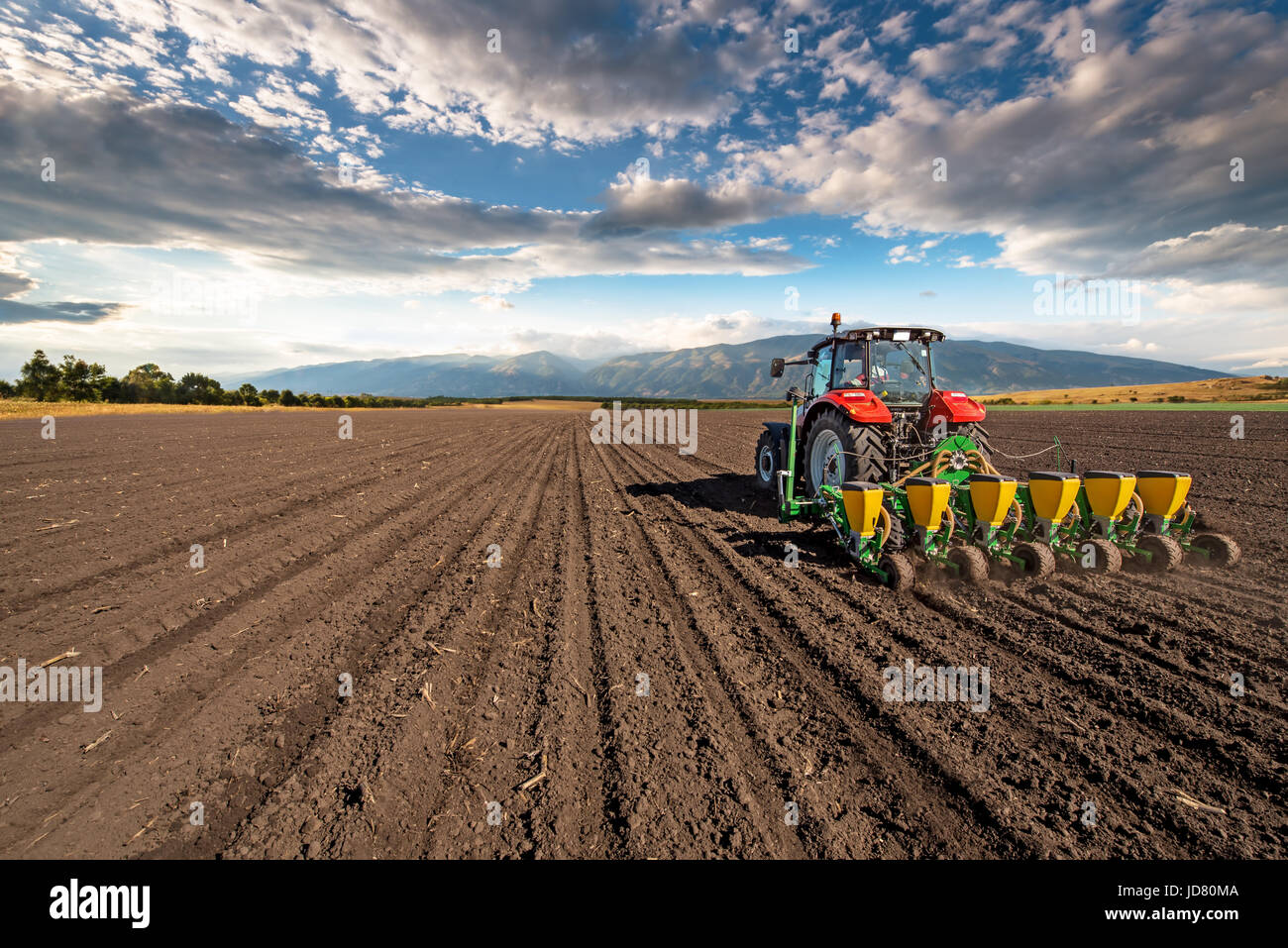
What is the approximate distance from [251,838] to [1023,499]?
25.3 feet

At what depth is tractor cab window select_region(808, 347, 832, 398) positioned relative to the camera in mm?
9112

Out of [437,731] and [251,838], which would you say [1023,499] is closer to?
[437,731]

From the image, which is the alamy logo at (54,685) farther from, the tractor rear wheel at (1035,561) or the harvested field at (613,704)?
the tractor rear wheel at (1035,561)

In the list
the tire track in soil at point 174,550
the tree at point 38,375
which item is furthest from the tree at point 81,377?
the tire track in soil at point 174,550

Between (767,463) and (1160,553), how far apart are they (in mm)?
6403

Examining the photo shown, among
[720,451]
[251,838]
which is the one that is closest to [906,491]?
[251,838]

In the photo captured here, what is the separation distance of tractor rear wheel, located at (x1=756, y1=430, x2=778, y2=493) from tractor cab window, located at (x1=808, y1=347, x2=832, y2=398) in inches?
51.4

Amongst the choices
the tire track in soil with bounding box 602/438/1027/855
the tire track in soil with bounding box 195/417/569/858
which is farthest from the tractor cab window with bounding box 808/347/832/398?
the tire track in soil with bounding box 195/417/569/858

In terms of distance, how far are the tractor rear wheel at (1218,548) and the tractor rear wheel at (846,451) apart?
3360 mm

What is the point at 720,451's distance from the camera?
62.4ft

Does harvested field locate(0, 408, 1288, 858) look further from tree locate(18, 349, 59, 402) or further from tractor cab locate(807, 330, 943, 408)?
tree locate(18, 349, 59, 402)

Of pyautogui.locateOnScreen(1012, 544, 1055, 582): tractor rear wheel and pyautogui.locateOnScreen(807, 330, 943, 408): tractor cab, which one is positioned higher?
pyautogui.locateOnScreen(807, 330, 943, 408): tractor cab

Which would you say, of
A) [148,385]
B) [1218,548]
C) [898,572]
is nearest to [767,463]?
[898,572]
